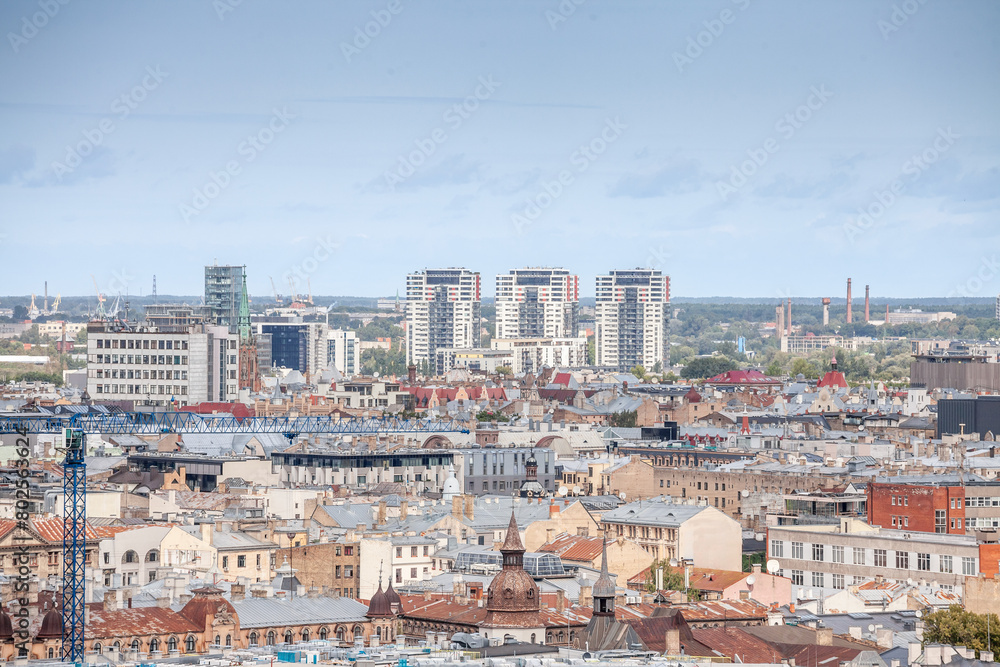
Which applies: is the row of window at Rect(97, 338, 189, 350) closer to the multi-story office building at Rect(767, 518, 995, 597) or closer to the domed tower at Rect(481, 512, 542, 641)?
the multi-story office building at Rect(767, 518, 995, 597)

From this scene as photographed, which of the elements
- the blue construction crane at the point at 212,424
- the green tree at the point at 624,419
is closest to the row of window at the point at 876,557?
the blue construction crane at the point at 212,424

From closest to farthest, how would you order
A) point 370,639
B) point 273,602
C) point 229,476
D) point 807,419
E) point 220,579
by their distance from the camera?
point 370,639
point 273,602
point 220,579
point 229,476
point 807,419

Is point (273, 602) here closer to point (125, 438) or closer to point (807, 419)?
point (125, 438)

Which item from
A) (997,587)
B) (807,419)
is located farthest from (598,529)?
(807,419)

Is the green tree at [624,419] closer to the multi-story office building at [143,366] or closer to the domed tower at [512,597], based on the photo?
the multi-story office building at [143,366]

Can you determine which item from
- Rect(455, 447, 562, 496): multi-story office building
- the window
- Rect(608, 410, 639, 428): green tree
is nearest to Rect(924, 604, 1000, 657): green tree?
the window

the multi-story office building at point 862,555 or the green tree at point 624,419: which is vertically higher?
the multi-story office building at point 862,555
